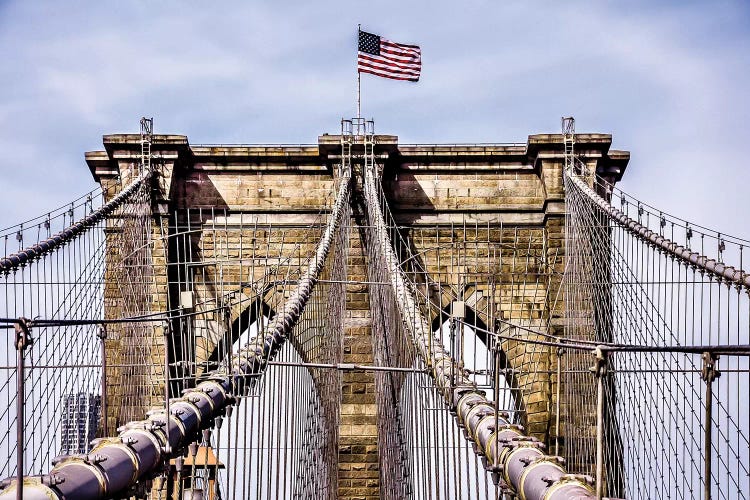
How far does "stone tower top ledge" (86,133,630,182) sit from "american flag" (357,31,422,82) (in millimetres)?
1488

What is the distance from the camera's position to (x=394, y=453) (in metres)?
14.1

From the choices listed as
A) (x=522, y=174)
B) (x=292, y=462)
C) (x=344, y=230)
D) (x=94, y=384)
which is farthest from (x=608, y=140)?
(x=292, y=462)

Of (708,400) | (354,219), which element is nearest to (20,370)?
(708,400)

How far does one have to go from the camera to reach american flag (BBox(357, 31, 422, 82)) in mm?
18797

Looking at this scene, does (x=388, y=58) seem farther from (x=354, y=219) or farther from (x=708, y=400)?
(x=708, y=400)

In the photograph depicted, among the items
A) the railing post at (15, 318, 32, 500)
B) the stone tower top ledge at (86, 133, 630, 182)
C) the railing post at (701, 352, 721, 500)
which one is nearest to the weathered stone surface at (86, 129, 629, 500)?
the stone tower top ledge at (86, 133, 630, 182)

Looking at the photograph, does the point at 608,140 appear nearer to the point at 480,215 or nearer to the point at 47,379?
the point at 480,215

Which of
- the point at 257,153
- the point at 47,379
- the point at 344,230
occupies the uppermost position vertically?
the point at 257,153

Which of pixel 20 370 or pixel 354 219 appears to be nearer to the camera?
pixel 20 370

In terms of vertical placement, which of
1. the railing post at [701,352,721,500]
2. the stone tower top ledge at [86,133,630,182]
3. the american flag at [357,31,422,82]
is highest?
the american flag at [357,31,422,82]

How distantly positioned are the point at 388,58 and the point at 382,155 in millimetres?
1939

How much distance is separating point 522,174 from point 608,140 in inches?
50.4

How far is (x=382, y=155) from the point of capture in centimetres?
1770

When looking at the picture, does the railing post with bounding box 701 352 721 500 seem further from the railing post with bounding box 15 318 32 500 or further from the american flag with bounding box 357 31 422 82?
the american flag with bounding box 357 31 422 82
